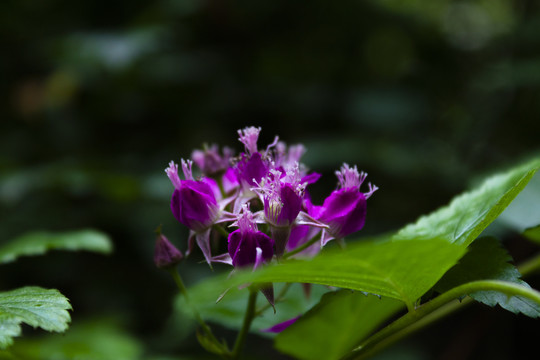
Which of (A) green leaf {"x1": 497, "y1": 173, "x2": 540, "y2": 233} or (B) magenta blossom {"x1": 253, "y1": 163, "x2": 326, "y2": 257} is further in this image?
(A) green leaf {"x1": 497, "y1": 173, "x2": 540, "y2": 233}

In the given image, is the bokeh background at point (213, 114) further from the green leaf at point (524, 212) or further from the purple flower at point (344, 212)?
the purple flower at point (344, 212)

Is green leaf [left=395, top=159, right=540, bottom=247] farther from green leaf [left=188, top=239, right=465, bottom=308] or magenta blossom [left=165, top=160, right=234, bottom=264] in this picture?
magenta blossom [left=165, top=160, right=234, bottom=264]

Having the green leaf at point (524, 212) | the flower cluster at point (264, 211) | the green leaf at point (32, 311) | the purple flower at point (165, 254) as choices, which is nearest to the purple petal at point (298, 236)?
the flower cluster at point (264, 211)

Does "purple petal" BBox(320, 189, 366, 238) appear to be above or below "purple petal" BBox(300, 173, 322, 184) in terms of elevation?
below

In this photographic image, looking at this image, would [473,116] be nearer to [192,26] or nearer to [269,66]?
[269,66]

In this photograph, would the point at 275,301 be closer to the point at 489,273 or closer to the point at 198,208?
the point at 198,208

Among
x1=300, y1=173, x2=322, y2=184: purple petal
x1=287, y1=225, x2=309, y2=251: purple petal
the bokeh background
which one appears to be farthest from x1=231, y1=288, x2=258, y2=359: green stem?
the bokeh background

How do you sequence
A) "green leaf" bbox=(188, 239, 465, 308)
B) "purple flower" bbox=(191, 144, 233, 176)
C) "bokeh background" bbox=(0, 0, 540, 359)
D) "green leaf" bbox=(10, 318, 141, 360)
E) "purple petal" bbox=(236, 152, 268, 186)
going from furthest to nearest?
"bokeh background" bbox=(0, 0, 540, 359) → "green leaf" bbox=(10, 318, 141, 360) → "purple flower" bbox=(191, 144, 233, 176) → "purple petal" bbox=(236, 152, 268, 186) → "green leaf" bbox=(188, 239, 465, 308)

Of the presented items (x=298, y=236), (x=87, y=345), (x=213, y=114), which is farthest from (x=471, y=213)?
(x=213, y=114)
